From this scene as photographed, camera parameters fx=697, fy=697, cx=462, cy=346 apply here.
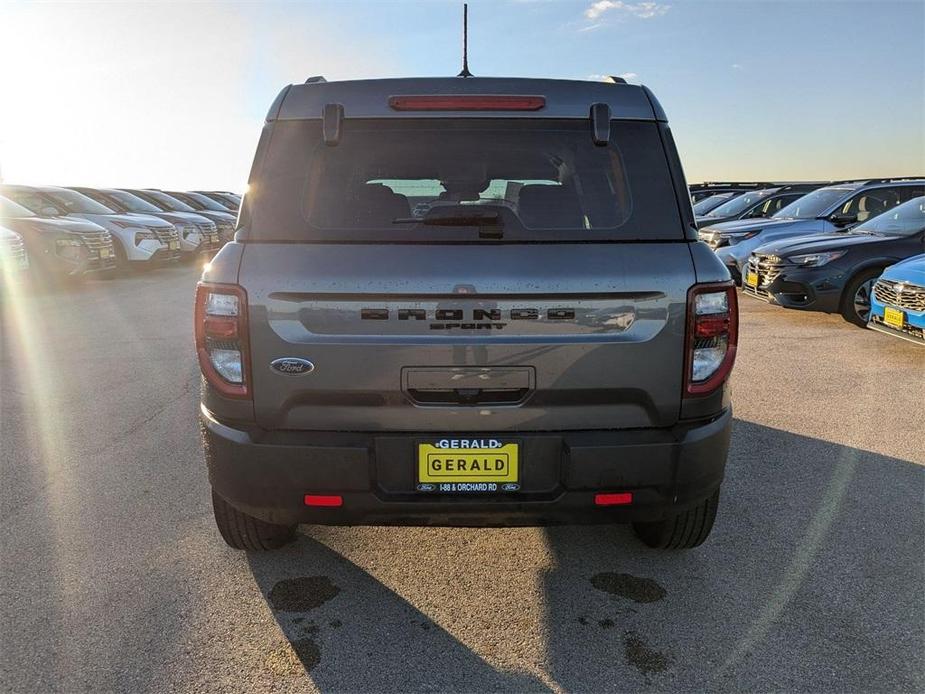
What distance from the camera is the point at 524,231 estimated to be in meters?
2.31

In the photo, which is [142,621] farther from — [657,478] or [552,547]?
[657,478]

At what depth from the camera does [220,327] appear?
90.2 inches

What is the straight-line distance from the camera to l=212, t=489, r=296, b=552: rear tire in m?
2.78

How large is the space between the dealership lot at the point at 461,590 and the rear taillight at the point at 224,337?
3.01 ft

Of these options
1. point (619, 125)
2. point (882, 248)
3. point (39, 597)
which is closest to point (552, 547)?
point (619, 125)

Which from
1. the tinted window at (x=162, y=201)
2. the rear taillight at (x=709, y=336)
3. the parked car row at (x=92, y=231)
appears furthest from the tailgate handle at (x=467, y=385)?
the tinted window at (x=162, y=201)

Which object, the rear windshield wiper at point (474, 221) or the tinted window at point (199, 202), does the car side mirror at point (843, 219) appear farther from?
the tinted window at point (199, 202)

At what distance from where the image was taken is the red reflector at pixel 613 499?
92.0 inches

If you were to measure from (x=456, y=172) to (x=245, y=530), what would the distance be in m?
1.66

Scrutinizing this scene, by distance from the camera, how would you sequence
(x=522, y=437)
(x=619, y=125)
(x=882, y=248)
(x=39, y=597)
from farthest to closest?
(x=882, y=248) → (x=39, y=597) → (x=619, y=125) → (x=522, y=437)

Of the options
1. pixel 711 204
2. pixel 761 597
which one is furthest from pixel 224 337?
pixel 711 204

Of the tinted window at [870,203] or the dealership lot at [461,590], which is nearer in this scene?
the dealership lot at [461,590]

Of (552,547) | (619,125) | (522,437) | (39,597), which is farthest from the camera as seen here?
(552,547)

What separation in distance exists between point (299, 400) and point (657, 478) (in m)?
1.22
